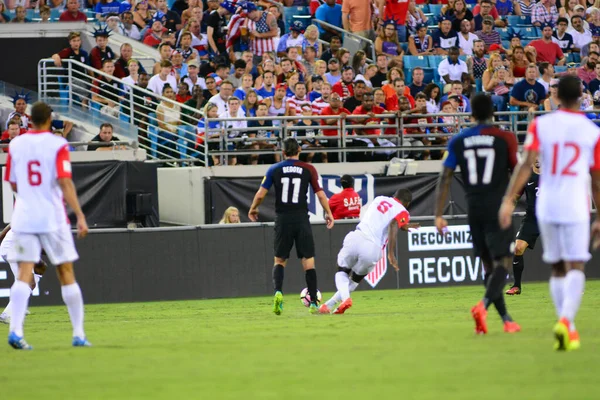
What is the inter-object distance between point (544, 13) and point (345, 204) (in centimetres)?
1231

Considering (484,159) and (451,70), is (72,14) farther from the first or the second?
(484,159)

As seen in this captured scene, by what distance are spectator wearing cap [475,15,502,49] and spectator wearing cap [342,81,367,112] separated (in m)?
5.65

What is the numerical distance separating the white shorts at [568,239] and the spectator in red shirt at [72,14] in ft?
61.5

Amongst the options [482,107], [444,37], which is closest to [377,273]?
[444,37]

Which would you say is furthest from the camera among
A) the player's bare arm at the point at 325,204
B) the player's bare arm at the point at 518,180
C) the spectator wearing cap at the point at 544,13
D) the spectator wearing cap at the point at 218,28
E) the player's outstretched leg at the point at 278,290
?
the spectator wearing cap at the point at 544,13

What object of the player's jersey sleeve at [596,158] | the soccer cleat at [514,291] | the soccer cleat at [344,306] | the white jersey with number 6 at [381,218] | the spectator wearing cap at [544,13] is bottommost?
the soccer cleat at [514,291]

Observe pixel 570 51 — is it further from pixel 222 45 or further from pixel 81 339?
pixel 81 339

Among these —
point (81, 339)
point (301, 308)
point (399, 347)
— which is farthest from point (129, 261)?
point (399, 347)

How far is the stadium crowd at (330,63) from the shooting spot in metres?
24.0

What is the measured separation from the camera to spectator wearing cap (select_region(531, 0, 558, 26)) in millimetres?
30328

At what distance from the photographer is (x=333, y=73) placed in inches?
1002

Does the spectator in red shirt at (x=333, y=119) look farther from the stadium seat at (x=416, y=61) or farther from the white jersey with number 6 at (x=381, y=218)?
the white jersey with number 6 at (x=381, y=218)

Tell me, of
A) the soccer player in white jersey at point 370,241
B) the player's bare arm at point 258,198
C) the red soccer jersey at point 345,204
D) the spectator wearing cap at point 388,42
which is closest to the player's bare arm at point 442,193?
the soccer player in white jersey at point 370,241

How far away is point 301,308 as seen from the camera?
1703 cm
